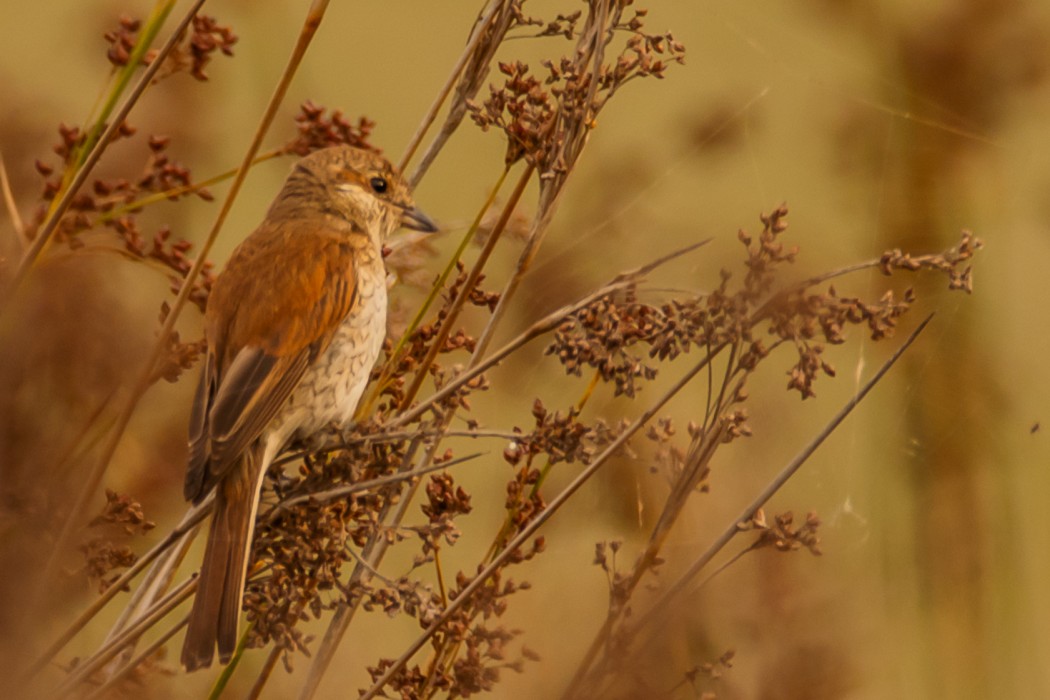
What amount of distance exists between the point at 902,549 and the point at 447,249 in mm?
1365

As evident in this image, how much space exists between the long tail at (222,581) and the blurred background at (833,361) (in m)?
0.11

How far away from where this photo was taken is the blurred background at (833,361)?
193cm

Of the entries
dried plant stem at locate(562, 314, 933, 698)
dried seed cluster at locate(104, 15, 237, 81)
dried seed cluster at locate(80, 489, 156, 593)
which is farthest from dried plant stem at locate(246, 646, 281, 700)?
dried seed cluster at locate(104, 15, 237, 81)

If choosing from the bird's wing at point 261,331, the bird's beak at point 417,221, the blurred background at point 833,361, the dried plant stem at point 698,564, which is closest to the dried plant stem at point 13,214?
the blurred background at point 833,361

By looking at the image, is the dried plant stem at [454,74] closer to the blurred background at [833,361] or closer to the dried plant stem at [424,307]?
the dried plant stem at [424,307]

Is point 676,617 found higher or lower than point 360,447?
lower

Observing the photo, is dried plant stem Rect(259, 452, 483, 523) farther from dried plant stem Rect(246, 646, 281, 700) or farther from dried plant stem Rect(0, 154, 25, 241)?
dried plant stem Rect(0, 154, 25, 241)

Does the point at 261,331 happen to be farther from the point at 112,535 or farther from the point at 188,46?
the point at 112,535

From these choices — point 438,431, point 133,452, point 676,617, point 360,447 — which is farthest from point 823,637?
point 133,452

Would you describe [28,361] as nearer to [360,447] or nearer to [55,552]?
[55,552]

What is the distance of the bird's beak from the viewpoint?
3186 millimetres

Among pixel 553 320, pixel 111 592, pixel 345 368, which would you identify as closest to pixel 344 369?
pixel 345 368

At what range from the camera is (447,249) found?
3225mm

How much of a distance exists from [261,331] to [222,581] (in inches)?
27.0
